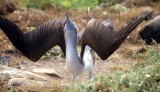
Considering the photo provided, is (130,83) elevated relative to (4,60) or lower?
elevated

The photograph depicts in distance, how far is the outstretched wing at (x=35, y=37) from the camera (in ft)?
14.3

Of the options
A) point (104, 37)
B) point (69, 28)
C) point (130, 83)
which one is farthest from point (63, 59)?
point (130, 83)

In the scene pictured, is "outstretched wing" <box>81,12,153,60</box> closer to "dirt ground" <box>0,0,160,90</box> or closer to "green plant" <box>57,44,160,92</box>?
"green plant" <box>57,44,160,92</box>

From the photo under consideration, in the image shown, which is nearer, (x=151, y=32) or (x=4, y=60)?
(x=4, y=60)

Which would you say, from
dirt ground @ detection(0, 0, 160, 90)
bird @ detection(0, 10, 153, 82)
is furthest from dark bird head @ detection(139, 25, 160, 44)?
bird @ detection(0, 10, 153, 82)

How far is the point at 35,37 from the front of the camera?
4.55 m

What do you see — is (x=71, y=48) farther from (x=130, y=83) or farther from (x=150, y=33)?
(x=150, y=33)

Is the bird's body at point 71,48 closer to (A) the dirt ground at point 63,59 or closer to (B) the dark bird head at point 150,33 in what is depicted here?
(A) the dirt ground at point 63,59

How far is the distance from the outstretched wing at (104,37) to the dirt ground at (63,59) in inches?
23.6

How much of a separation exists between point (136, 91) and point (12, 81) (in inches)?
90.1

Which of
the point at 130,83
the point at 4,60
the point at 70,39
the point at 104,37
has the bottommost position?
the point at 4,60

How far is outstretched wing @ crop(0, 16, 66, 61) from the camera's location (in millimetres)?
4352

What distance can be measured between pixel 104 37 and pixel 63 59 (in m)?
3.13

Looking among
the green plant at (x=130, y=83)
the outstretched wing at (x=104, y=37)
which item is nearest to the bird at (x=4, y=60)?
the outstretched wing at (x=104, y=37)
